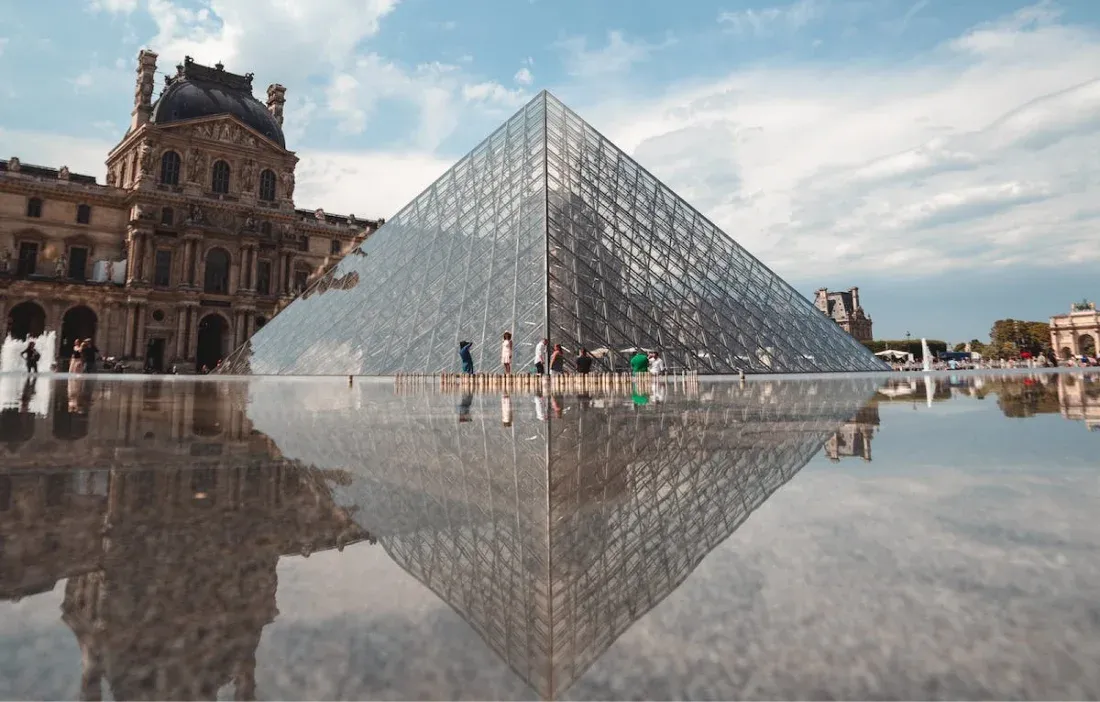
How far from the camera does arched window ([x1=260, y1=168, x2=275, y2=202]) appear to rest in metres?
39.2

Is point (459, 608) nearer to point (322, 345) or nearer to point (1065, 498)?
point (1065, 498)

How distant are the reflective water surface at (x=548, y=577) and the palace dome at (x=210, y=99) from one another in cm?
4388

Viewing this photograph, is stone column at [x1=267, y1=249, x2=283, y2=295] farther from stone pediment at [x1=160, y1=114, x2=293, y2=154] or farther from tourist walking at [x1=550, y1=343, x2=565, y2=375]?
tourist walking at [x1=550, y1=343, x2=565, y2=375]

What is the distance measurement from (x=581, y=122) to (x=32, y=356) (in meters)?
22.1

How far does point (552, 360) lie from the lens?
42.2ft

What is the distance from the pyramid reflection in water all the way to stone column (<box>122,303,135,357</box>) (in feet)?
119

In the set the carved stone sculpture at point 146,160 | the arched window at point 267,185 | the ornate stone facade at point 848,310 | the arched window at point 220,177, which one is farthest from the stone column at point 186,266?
the ornate stone facade at point 848,310

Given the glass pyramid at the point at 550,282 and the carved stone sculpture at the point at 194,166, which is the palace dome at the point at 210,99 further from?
the glass pyramid at the point at 550,282

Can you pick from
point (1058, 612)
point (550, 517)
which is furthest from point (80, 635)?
point (1058, 612)

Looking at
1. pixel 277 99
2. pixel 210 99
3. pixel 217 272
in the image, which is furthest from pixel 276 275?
pixel 277 99

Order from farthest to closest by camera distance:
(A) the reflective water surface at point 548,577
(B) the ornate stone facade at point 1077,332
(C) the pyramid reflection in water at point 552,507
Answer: (B) the ornate stone facade at point 1077,332 → (C) the pyramid reflection in water at point 552,507 → (A) the reflective water surface at point 548,577

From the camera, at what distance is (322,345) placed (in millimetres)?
19375

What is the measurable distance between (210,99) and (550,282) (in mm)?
37130

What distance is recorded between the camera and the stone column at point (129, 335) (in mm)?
33219
